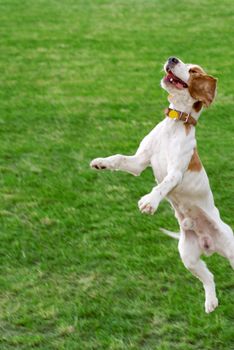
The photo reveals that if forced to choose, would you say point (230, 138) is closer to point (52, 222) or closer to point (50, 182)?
point (50, 182)

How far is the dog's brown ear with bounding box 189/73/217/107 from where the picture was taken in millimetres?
4168

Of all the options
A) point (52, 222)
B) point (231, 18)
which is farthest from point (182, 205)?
point (231, 18)

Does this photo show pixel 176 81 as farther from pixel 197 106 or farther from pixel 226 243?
pixel 226 243

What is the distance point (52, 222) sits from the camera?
253 inches

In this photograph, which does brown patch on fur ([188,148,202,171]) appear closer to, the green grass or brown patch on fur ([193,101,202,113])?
brown patch on fur ([193,101,202,113])

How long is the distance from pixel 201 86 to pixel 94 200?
9.42 feet

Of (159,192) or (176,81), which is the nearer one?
(159,192)

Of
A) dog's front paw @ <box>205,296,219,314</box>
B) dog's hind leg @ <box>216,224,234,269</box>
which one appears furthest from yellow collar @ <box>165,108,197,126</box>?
dog's front paw @ <box>205,296,219,314</box>

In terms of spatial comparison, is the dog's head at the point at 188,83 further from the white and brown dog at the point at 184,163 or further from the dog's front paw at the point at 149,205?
the dog's front paw at the point at 149,205

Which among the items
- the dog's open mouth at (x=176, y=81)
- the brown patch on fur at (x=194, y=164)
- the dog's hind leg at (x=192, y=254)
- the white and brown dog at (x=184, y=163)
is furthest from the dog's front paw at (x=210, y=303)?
the dog's open mouth at (x=176, y=81)

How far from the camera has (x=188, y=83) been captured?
13.7 feet

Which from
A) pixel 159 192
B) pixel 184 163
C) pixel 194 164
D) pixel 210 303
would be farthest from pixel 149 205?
pixel 210 303

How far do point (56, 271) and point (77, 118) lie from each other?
12.3 ft

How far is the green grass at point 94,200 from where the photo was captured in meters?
4.99
